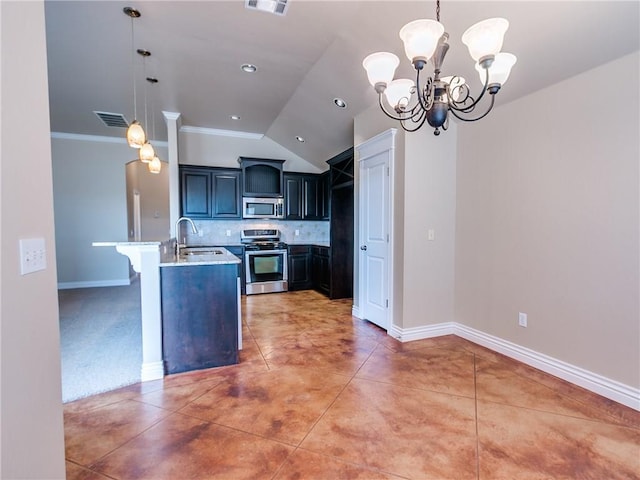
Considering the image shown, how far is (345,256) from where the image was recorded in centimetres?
527

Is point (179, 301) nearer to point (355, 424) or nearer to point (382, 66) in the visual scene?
point (355, 424)

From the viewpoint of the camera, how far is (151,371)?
2.50 m

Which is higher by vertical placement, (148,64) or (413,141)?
(148,64)

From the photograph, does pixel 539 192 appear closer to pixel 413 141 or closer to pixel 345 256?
pixel 413 141

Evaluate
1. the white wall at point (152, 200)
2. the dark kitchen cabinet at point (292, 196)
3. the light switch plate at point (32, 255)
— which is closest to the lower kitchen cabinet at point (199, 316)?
the light switch plate at point (32, 255)

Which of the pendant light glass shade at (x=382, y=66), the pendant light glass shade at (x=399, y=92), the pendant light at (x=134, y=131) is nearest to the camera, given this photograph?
the pendant light glass shade at (x=382, y=66)

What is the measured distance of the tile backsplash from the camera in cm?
574

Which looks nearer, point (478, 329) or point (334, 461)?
point (334, 461)

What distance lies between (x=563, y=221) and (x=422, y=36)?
1978 mm

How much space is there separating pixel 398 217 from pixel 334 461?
2.36 metres

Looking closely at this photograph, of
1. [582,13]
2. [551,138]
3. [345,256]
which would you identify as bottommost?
[345,256]

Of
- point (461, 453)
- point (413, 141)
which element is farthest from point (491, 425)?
point (413, 141)

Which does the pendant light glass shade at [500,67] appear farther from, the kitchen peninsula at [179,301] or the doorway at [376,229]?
the kitchen peninsula at [179,301]

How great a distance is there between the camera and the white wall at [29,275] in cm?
92
